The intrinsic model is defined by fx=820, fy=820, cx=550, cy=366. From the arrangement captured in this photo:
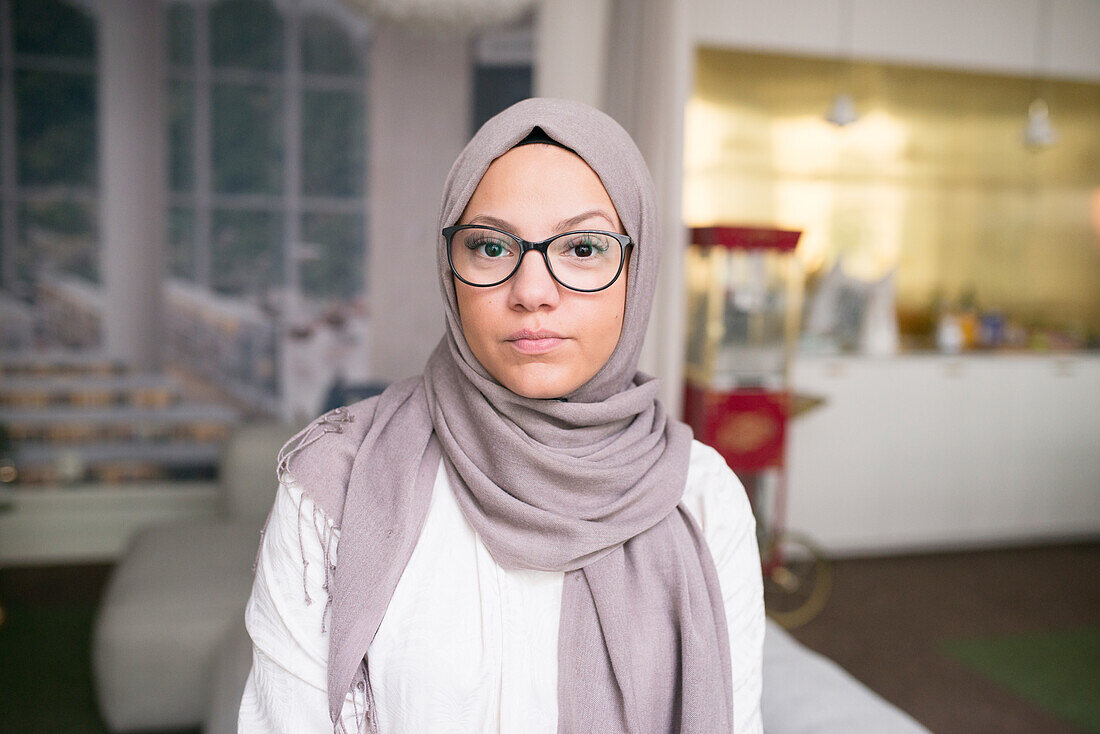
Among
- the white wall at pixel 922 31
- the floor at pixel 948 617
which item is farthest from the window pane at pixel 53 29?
the floor at pixel 948 617

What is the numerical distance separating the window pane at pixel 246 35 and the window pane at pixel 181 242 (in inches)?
28.3

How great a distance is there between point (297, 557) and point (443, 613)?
188 mm

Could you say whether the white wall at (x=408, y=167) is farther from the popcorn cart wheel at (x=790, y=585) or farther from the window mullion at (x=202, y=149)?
the popcorn cart wheel at (x=790, y=585)

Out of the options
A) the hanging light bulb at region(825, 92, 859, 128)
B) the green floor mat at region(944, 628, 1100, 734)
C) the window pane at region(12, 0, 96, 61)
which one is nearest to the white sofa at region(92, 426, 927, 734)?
the green floor mat at region(944, 628, 1100, 734)

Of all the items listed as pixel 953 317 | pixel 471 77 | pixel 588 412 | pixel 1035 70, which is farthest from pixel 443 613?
pixel 1035 70

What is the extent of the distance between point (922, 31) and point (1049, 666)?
9.76ft

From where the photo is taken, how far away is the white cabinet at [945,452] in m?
3.79

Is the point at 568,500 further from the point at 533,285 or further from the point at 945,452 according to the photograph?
the point at 945,452

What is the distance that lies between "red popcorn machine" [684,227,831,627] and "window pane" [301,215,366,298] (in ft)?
5.68

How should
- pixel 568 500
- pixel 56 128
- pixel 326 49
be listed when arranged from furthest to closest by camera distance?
pixel 326 49
pixel 56 128
pixel 568 500

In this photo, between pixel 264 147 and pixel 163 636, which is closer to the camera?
pixel 163 636

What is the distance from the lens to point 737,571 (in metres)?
1.13

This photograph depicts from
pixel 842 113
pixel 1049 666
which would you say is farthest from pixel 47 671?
pixel 842 113

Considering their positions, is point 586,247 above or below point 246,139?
below
